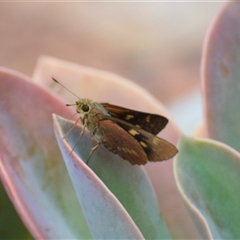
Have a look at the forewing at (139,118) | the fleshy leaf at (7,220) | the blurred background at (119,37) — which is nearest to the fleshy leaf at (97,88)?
the forewing at (139,118)

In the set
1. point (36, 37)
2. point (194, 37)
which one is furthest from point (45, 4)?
point (194, 37)

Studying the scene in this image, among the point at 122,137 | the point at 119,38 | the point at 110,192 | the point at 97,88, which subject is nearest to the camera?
the point at 110,192

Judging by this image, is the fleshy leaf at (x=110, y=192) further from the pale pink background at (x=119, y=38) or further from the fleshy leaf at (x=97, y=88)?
the pale pink background at (x=119, y=38)

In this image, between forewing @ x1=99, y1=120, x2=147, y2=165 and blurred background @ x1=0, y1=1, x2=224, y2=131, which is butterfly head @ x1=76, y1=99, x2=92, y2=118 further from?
blurred background @ x1=0, y1=1, x2=224, y2=131

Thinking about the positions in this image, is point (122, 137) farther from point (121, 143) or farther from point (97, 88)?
point (97, 88)

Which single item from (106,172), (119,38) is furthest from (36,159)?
(119,38)

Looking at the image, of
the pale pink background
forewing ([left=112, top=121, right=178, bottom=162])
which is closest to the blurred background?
the pale pink background
